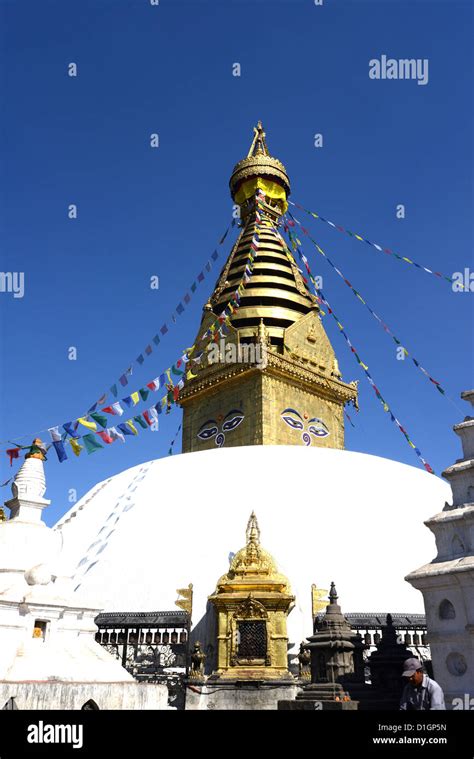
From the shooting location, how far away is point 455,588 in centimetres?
625

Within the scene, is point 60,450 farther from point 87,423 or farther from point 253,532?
point 253,532

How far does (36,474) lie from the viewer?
944 centimetres

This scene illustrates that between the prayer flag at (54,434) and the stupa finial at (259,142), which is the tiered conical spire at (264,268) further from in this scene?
the prayer flag at (54,434)

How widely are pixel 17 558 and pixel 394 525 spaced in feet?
26.4

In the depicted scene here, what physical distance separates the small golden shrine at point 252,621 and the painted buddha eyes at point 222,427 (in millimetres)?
10341

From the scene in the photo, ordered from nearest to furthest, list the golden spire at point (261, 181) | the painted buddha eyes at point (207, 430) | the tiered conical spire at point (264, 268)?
the painted buddha eyes at point (207, 430)
the tiered conical spire at point (264, 268)
the golden spire at point (261, 181)

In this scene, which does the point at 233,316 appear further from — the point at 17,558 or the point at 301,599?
the point at 17,558

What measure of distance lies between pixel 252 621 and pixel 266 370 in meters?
11.4

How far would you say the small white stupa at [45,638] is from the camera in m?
→ 6.68

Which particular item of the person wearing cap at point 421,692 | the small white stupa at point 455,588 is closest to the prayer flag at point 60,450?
the small white stupa at point 455,588

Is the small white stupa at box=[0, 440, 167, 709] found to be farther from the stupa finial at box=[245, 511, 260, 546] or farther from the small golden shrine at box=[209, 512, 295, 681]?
the stupa finial at box=[245, 511, 260, 546]

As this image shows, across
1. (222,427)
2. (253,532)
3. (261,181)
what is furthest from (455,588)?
(261,181)

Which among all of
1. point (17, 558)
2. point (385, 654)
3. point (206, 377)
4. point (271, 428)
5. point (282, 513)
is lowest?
point (385, 654)
